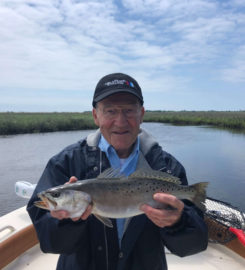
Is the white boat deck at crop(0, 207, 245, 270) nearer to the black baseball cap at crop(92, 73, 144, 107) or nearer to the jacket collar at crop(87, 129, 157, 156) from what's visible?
the jacket collar at crop(87, 129, 157, 156)

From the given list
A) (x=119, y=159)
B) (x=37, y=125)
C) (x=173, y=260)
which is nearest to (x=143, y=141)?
(x=119, y=159)

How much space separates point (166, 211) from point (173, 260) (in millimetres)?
3087

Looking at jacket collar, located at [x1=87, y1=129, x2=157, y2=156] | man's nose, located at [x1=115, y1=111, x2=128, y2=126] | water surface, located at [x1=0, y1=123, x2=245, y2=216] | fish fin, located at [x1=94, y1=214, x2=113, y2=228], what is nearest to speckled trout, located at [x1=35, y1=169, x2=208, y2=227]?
fish fin, located at [x1=94, y1=214, x2=113, y2=228]

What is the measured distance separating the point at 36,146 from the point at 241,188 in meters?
19.3

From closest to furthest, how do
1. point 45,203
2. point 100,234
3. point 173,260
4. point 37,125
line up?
1. point 45,203
2. point 100,234
3. point 173,260
4. point 37,125

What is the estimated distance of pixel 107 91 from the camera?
2.62 m

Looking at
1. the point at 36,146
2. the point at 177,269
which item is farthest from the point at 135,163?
the point at 36,146

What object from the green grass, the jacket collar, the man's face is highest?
the man's face

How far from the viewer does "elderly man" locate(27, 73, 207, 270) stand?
2.31 m

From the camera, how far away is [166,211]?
7.35ft

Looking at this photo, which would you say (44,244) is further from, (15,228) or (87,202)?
(15,228)

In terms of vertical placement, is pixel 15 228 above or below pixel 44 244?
below

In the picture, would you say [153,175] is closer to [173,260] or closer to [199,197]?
[199,197]

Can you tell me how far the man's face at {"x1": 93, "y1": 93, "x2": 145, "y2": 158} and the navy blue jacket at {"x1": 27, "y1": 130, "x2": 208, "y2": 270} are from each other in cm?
22
